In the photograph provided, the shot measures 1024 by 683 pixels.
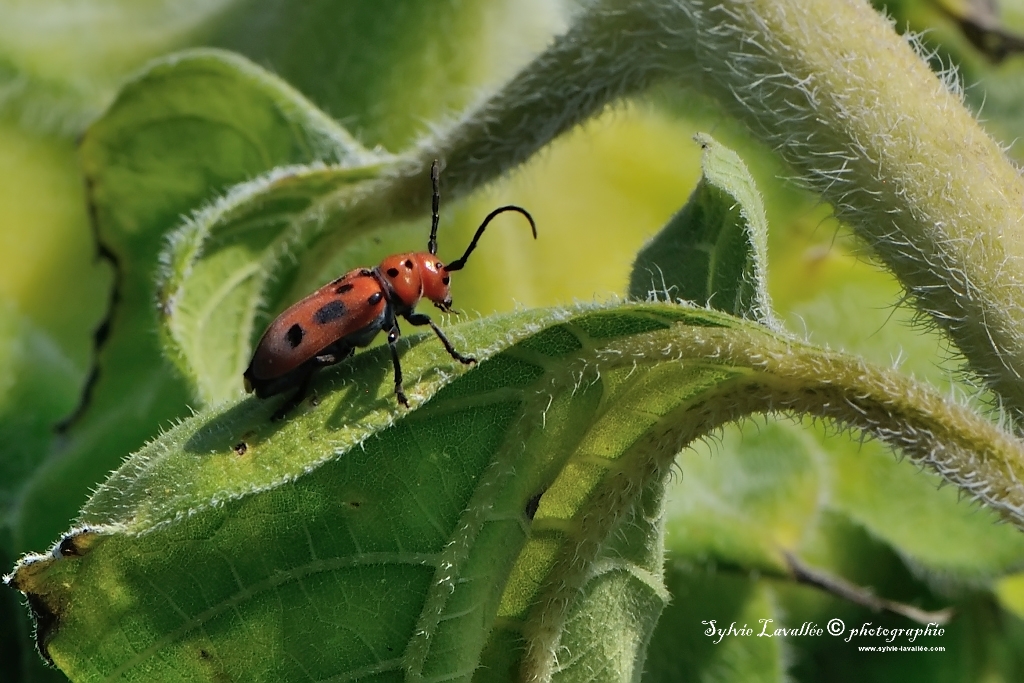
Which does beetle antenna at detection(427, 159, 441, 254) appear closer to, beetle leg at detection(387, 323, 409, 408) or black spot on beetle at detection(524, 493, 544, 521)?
beetle leg at detection(387, 323, 409, 408)

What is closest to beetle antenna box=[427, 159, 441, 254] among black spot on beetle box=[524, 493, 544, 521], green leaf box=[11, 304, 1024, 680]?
green leaf box=[11, 304, 1024, 680]

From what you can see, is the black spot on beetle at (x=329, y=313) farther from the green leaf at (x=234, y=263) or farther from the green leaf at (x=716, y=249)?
the green leaf at (x=716, y=249)

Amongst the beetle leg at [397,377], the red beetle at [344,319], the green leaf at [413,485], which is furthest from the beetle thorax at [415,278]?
the green leaf at [413,485]

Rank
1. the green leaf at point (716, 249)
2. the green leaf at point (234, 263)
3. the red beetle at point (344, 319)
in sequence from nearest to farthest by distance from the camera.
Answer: the green leaf at point (716, 249) → the red beetle at point (344, 319) → the green leaf at point (234, 263)

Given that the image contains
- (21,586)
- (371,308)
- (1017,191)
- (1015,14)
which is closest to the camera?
(21,586)

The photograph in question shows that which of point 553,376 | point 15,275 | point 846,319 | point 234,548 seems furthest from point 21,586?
point 846,319

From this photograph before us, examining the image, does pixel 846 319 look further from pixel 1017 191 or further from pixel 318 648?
pixel 318 648
